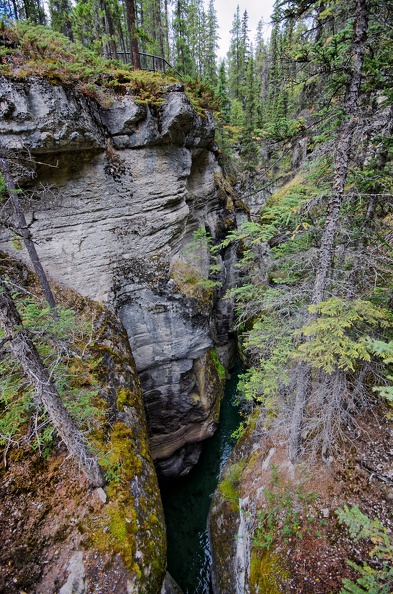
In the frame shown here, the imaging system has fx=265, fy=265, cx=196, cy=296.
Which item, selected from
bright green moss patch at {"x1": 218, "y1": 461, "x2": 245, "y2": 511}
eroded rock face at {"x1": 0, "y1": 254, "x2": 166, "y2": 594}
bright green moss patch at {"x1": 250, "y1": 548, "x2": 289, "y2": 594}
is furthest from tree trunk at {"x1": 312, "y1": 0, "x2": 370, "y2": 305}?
bright green moss patch at {"x1": 218, "y1": 461, "x2": 245, "y2": 511}

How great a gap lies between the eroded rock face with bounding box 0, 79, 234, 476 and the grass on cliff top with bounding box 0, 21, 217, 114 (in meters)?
0.36

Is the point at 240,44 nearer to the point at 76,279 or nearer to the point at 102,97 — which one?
the point at 102,97

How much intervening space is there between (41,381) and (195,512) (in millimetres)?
11307

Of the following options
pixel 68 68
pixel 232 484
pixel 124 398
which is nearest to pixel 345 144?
pixel 68 68

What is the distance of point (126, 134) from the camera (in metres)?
9.07

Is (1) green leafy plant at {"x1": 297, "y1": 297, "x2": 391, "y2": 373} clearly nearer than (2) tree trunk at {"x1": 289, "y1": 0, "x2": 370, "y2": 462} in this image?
Yes

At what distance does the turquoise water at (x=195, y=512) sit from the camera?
994 centimetres

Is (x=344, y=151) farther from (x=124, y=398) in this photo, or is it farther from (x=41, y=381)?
(x=124, y=398)

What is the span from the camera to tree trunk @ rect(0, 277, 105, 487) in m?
4.14

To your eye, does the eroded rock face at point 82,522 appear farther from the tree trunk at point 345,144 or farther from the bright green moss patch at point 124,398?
the tree trunk at point 345,144

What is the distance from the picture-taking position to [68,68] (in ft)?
25.7

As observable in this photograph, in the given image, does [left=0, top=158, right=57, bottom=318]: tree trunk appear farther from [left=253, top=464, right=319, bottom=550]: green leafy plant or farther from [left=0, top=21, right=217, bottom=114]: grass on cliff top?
[left=253, top=464, right=319, bottom=550]: green leafy plant

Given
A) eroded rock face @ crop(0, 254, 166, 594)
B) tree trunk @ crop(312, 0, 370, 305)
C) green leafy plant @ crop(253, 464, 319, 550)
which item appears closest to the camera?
eroded rock face @ crop(0, 254, 166, 594)

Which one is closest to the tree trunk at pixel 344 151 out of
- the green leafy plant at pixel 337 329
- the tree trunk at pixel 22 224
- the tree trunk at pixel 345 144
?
the tree trunk at pixel 345 144
